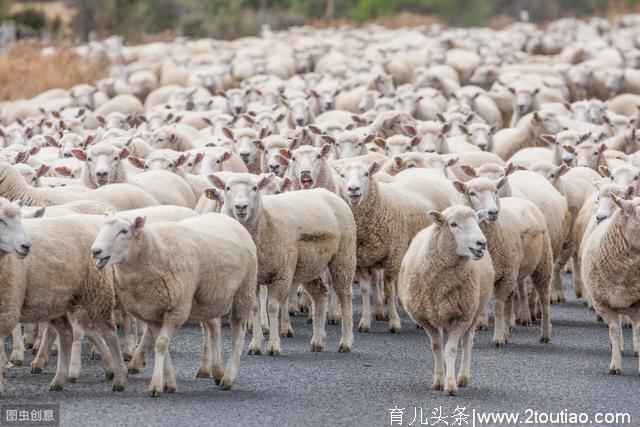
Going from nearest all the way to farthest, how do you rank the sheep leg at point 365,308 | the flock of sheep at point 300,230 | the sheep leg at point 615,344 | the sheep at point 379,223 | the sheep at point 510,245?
the flock of sheep at point 300,230
the sheep leg at point 615,344
the sheep at point 510,245
the sheep leg at point 365,308
the sheep at point 379,223

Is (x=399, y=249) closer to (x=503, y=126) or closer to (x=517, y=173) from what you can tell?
(x=517, y=173)

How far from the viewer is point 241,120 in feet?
68.6

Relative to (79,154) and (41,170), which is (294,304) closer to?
(79,154)

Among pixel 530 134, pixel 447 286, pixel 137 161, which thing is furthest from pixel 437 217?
pixel 530 134

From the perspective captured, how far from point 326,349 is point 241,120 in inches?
360

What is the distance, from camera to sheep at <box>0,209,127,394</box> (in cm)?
969

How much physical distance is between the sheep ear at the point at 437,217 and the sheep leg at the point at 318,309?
205 centimetres

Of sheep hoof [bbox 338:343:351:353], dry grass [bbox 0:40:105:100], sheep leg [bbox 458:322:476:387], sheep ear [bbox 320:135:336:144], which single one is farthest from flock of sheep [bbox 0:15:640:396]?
dry grass [bbox 0:40:105:100]

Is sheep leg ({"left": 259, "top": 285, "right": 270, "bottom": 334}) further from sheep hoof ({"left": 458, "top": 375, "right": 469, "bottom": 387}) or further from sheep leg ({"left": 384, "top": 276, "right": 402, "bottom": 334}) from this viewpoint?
sheep hoof ({"left": 458, "top": 375, "right": 469, "bottom": 387})

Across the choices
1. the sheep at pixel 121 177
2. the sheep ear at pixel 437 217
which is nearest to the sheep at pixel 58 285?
the sheep ear at pixel 437 217

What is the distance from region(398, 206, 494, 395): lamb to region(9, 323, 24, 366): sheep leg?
9.85 ft

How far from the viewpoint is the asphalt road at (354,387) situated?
952cm

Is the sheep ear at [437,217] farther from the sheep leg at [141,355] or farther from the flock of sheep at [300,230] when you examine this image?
the sheep leg at [141,355]

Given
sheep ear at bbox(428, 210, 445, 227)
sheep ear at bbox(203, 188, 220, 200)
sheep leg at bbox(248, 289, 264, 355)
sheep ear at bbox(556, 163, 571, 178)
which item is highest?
sheep ear at bbox(428, 210, 445, 227)
